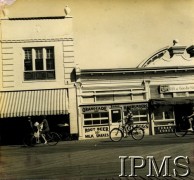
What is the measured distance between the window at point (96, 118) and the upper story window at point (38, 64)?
346cm

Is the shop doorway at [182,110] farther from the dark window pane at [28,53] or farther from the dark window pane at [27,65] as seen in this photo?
the dark window pane at [28,53]

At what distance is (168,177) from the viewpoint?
622cm

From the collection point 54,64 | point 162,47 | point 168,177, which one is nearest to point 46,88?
point 54,64

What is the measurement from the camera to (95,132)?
2105 centimetres

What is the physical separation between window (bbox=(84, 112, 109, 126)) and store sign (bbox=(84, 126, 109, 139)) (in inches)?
12.9

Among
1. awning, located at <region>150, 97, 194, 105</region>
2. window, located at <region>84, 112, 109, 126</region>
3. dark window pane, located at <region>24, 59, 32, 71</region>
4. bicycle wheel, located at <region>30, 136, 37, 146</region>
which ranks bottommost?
bicycle wheel, located at <region>30, 136, 37, 146</region>

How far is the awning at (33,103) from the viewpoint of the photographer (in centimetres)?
1972

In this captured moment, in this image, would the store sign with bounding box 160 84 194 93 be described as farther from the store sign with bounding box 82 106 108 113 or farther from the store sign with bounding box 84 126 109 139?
the store sign with bounding box 84 126 109 139

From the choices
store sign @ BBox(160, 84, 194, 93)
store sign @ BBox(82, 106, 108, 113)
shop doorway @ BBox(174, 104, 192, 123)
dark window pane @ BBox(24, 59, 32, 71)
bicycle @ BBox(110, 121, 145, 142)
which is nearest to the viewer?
bicycle @ BBox(110, 121, 145, 142)

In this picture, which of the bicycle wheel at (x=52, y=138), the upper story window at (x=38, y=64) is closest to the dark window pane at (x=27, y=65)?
the upper story window at (x=38, y=64)

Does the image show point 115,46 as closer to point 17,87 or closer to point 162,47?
point 162,47

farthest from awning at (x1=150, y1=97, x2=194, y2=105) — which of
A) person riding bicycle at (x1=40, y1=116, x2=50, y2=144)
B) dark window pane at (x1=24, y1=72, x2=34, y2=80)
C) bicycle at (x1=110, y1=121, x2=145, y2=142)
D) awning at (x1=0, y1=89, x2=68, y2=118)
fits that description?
dark window pane at (x1=24, y1=72, x2=34, y2=80)

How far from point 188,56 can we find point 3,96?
1293 centimetres

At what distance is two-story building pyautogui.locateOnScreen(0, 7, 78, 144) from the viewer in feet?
66.6
